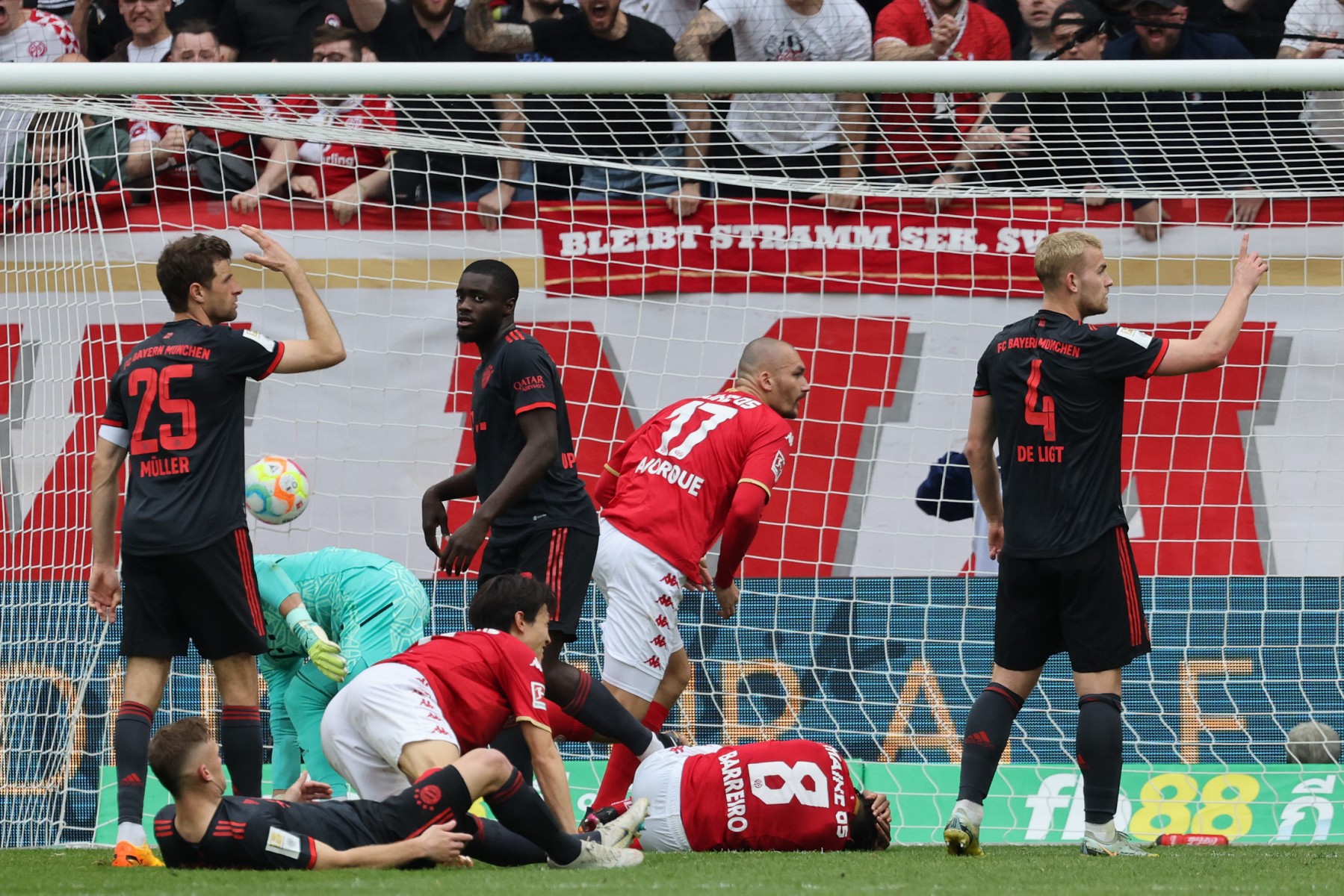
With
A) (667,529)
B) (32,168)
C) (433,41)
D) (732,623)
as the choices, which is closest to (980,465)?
(667,529)

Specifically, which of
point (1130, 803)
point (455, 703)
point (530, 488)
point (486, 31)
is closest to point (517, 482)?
point (530, 488)

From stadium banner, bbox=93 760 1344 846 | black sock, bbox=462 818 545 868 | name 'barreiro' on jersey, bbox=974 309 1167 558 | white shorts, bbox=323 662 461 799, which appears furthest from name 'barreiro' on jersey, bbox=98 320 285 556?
name 'barreiro' on jersey, bbox=974 309 1167 558

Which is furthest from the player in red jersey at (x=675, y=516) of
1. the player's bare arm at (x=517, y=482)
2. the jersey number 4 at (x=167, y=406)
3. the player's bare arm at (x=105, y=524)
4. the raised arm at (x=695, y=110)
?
the player's bare arm at (x=105, y=524)

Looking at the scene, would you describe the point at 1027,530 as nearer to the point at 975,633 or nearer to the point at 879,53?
the point at 975,633

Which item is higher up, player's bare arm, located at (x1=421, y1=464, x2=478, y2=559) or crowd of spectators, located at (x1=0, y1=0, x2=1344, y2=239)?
crowd of spectators, located at (x1=0, y1=0, x2=1344, y2=239)

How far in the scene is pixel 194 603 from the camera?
16.3 feet

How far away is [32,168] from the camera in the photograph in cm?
719

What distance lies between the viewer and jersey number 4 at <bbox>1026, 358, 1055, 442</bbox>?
478cm

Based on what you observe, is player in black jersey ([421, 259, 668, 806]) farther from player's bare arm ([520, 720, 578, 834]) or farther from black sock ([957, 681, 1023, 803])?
black sock ([957, 681, 1023, 803])

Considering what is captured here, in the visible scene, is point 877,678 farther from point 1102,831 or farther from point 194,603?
point 194,603

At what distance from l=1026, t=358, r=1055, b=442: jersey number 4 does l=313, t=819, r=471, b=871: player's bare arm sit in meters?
2.09

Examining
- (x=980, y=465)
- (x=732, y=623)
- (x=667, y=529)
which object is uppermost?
(x=980, y=465)

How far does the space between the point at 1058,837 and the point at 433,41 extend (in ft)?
19.3

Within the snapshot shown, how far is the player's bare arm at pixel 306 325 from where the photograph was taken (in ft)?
16.8
